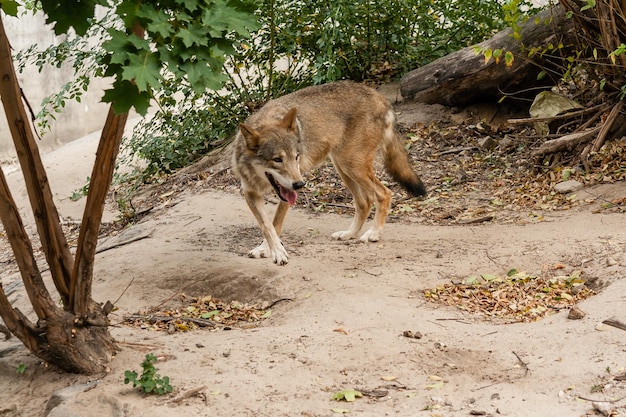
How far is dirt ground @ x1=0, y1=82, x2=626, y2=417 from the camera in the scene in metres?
4.43

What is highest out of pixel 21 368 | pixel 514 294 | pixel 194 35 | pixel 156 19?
pixel 156 19

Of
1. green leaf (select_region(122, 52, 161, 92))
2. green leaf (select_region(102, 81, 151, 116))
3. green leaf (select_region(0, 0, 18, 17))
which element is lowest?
green leaf (select_region(102, 81, 151, 116))

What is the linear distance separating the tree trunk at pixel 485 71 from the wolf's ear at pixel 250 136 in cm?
330

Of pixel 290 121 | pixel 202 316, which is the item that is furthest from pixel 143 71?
pixel 290 121

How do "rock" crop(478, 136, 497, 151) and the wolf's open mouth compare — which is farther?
"rock" crop(478, 136, 497, 151)

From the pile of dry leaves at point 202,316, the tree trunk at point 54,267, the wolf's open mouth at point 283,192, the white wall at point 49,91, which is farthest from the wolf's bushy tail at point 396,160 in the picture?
the white wall at point 49,91

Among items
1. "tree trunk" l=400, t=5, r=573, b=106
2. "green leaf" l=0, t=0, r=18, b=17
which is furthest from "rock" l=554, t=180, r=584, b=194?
"green leaf" l=0, t=0, r=18, b=17

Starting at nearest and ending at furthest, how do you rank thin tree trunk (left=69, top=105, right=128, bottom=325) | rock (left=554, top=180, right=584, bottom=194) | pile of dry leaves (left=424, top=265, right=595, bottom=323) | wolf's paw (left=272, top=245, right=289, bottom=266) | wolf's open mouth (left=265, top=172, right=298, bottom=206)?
thin tree trunk (left=69, top=105, right=128, bottom=325) < pile of dry leaves (left=424, top=265, right=595, bottom=323) < wolf's paw (left=272, top=245, right=289, bottom=266) < wolf's open mouth (left=265, top=172, right=298, bottom=206) < rock (left=554, top=180, right=584, bottom=194)

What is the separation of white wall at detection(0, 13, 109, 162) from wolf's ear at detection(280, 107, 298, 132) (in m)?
10.9

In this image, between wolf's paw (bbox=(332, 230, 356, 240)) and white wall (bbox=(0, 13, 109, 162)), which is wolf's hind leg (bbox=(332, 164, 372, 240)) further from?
white wall (bbox=(0, 13, 109, 162))

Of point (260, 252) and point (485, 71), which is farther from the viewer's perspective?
point (485, 71)

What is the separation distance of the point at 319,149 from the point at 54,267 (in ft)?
11.7

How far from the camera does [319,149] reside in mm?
7957

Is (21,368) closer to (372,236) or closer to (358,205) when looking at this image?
(372,236)
